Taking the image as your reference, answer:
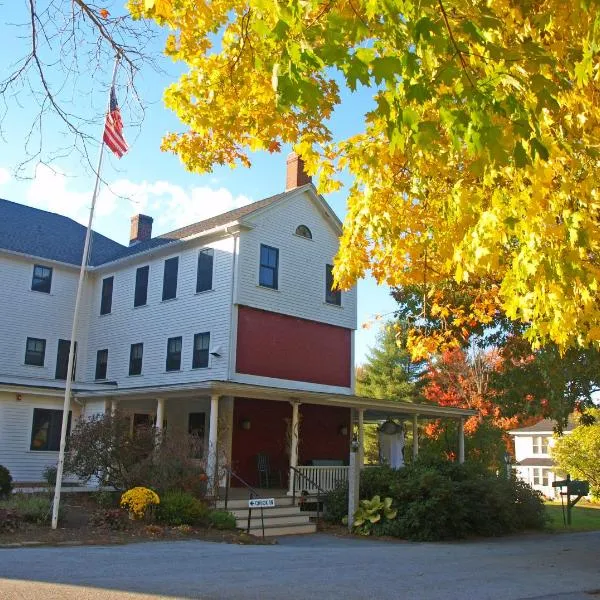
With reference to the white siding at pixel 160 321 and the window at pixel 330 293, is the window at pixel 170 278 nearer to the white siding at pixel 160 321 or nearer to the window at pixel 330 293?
the white siding at pixel 160 321

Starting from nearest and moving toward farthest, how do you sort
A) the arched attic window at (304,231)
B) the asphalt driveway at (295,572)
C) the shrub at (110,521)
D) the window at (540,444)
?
the asphalt driveway at (295,572) < the shrub at (110,521) < the arched attic window at (304,231) < the window at (540,444)

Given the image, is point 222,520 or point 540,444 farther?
point 540,444

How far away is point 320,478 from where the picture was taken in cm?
1934

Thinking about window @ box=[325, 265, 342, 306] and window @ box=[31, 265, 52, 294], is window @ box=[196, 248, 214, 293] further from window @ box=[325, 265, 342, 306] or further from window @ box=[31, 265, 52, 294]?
window @ box=[31, 265, 52, 294]

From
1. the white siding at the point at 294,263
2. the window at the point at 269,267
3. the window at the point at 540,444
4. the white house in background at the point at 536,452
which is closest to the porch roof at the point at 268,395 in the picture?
the white siding at the point at 294,263

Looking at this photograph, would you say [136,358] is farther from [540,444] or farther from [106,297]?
[540,444]

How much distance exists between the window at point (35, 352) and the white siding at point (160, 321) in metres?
1.82

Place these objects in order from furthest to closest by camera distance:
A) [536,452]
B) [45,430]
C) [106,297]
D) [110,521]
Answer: [536,452] < [106,297] < [45,430] < [110,521]

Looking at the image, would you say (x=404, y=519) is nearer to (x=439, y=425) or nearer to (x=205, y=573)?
(x=205, y=573)

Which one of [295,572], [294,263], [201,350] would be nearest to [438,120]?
[295,572]

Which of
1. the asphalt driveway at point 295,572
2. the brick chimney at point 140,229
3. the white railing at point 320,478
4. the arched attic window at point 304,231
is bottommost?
the asphalt driveway at point 295,572

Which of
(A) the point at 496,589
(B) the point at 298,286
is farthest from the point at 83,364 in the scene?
(A) the point at 496,589

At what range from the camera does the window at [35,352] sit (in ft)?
80.7

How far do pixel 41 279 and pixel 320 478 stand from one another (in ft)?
43.5
